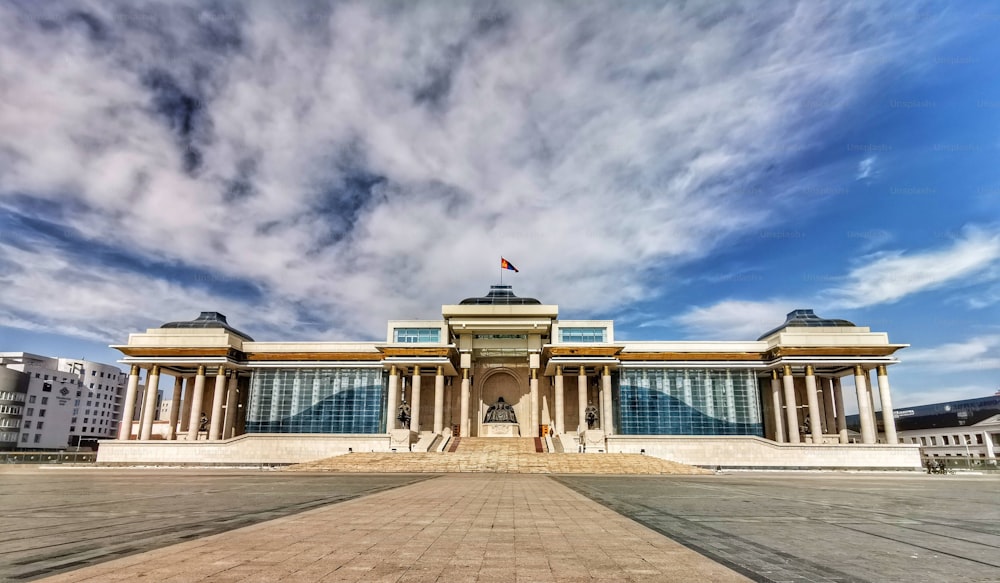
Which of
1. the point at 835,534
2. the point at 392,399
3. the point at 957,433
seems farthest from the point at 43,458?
the point at 957,433

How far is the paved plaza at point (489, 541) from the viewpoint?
6.04m

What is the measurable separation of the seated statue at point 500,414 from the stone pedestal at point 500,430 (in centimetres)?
56

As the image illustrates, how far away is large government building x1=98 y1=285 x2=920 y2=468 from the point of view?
54.9m

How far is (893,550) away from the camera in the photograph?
25.2 feet

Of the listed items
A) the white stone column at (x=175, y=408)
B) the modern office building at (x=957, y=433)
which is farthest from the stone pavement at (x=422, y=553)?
the modern office building at (x=957, y=433)

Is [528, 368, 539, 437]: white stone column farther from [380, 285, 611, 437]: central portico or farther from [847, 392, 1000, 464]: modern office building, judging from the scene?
[847, 392, 1000, 464]: modern office building

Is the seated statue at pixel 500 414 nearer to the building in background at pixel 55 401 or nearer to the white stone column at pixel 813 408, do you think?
the white stone column at pixel 813 408

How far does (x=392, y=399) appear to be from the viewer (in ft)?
183

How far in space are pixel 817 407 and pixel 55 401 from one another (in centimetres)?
13232

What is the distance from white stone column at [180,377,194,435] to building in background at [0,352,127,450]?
44.1m

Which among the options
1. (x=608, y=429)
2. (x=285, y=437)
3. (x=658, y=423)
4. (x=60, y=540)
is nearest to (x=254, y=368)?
(x=285, y=437)

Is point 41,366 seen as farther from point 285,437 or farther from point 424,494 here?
point 424,494

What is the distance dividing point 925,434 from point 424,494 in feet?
381

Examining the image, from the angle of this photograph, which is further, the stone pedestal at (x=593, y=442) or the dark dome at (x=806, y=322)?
the dark dome at (x=806, y=322)
